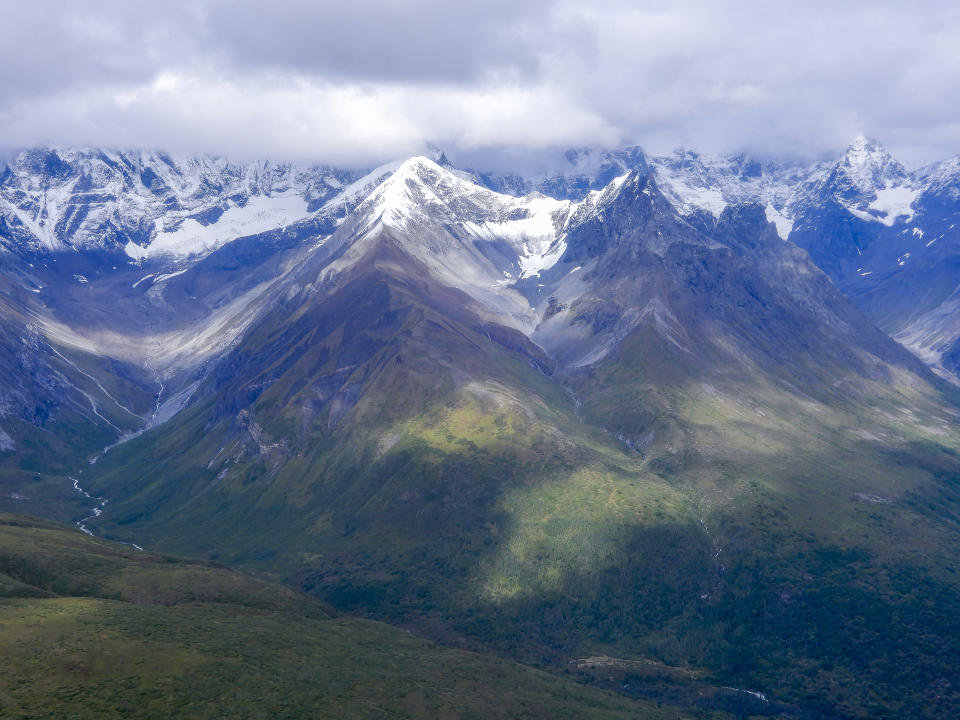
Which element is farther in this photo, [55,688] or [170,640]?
[170,640]

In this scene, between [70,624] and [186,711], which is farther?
[70,624]

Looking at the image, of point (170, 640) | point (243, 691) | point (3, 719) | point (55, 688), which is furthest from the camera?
point (170, 640)

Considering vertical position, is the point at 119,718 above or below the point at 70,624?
below

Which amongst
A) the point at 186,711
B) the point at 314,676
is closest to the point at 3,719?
the point at 186,711

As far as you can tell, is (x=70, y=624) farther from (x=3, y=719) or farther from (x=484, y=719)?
(x=484, y=719)

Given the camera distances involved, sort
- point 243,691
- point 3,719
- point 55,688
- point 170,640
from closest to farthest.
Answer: point 3,719 → point 55,688 → point 243,691 → point 170,640

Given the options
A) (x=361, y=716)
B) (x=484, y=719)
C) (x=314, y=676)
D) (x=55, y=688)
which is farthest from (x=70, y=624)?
(x=484, y=719)

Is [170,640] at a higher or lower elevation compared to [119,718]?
higher

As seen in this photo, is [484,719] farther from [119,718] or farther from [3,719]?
[3,719]

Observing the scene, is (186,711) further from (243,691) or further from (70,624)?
(70,624)
